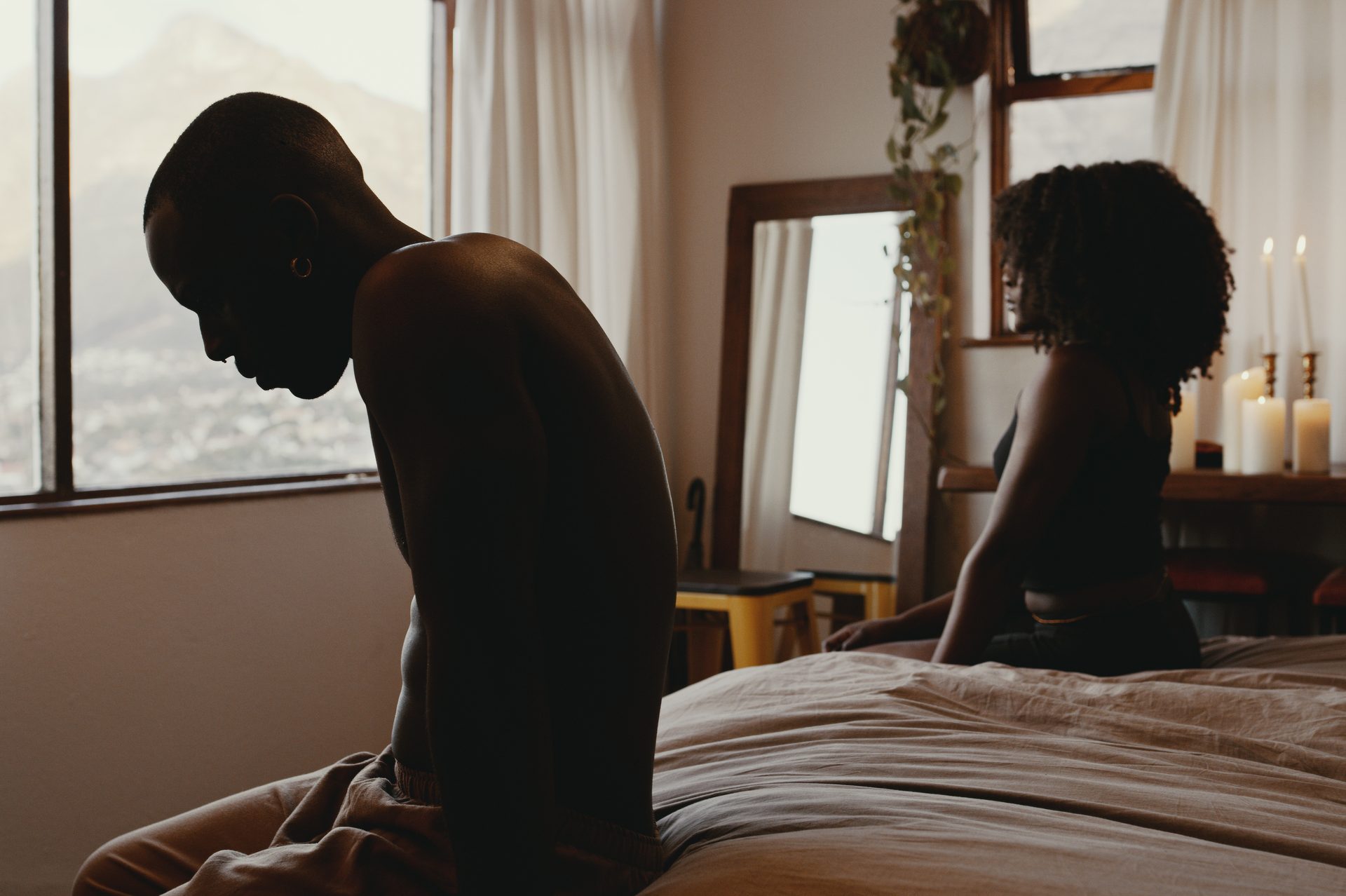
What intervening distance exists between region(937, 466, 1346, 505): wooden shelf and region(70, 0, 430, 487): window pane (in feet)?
5.82

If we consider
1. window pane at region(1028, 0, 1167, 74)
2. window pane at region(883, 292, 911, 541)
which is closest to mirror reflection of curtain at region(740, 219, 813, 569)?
window pane at region(883, 292, 911, 541)

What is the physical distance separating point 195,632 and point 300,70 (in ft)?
4.61

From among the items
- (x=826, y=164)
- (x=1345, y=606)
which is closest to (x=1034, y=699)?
(x=1345, y=606)

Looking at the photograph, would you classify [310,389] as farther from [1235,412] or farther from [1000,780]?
[1235,412]

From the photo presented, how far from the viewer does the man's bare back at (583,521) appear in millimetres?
791

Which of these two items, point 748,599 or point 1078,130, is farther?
point 1078,130

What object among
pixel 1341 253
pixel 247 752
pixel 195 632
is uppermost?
pixel 1341 253

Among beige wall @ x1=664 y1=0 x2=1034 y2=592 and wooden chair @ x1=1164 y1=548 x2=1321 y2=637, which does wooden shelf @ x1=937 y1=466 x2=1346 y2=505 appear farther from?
beige wall @ x1=664 y1=0 x2=1034 y2=592

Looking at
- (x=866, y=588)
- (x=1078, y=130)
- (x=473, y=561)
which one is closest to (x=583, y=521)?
→ (x=473, y=561)

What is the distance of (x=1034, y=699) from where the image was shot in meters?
1.42

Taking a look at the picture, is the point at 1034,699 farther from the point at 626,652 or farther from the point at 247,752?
the point at 247,752

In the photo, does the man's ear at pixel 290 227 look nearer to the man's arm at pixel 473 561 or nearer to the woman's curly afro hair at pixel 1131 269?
the man's arm at pixel 473 561

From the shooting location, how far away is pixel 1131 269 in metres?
1.91

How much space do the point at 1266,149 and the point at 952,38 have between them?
0.92 meters
